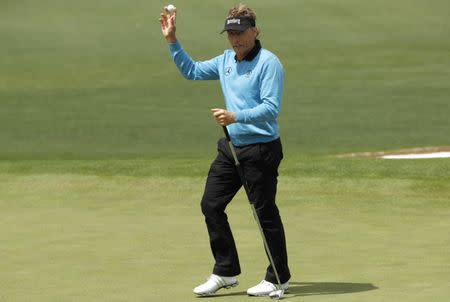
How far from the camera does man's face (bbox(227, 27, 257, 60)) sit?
8.55 meters

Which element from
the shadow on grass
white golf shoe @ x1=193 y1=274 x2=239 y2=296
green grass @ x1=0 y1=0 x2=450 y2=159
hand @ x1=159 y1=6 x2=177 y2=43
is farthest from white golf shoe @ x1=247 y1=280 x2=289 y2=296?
green grass @ x1=0 y1=0 x2=450 y2=159

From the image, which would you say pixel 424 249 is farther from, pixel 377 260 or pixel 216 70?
pixel 216 70

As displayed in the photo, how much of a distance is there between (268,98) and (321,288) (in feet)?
4.38

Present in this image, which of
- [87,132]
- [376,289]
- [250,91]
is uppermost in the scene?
[250,91]

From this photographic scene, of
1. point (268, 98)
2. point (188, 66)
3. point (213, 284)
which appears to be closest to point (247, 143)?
point (268, 98)

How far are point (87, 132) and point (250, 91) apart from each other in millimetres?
13196

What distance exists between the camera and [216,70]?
9.02 metres

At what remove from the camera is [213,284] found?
868cm

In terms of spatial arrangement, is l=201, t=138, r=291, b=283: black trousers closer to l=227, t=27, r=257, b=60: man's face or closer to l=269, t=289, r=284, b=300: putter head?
l=269, t=289, r=284, b=300: putter head

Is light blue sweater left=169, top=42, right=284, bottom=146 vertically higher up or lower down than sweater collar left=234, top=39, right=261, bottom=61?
lower down

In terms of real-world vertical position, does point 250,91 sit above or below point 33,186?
above

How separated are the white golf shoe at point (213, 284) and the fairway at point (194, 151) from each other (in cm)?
8

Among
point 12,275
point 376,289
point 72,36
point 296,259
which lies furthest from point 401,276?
point 72,36

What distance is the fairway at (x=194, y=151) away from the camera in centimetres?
937
